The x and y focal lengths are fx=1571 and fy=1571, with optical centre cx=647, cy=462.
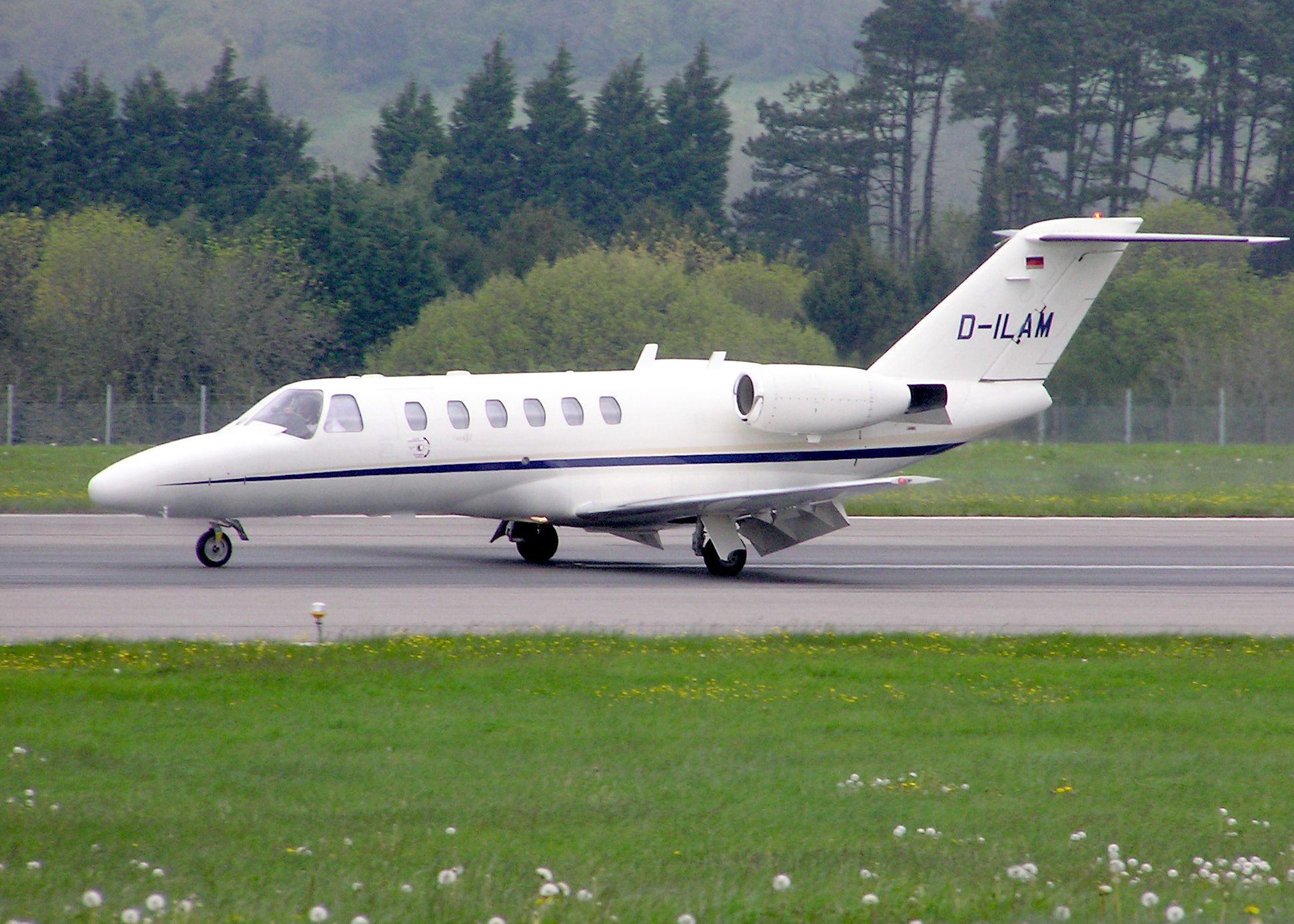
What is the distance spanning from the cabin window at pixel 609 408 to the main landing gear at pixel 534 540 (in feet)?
5.67

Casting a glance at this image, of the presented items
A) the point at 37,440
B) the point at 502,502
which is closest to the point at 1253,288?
the point at 37,440

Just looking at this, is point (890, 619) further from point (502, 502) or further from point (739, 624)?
point (502, 502)

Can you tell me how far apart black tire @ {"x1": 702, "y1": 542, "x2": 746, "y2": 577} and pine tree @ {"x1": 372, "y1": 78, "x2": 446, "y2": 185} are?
7821 cm

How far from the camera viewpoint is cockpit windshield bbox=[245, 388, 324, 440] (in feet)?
62.6

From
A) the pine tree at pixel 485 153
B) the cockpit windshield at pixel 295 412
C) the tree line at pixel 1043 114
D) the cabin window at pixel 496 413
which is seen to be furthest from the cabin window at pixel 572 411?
the pine tree at pixel 485 153

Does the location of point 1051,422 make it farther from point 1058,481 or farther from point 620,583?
point 620,583

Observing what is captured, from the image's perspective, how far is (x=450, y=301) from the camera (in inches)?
2491

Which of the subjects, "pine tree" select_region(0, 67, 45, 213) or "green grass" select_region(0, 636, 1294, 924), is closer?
"green grass" select_region(0, 636, 1294, 924)

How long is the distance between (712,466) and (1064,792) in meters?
12.2

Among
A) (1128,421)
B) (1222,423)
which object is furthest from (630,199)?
(1222,423)

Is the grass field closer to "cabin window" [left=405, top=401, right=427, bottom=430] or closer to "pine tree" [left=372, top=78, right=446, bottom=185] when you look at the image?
"cabin window" [left=405, top=401, right=427, bottom=430]

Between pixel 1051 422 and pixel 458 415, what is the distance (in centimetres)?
2768

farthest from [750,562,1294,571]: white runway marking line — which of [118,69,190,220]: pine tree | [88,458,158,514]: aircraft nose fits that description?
[118,69,190,220]: pine tree

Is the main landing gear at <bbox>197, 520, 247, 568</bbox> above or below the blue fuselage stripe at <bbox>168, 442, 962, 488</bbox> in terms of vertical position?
Result: below
